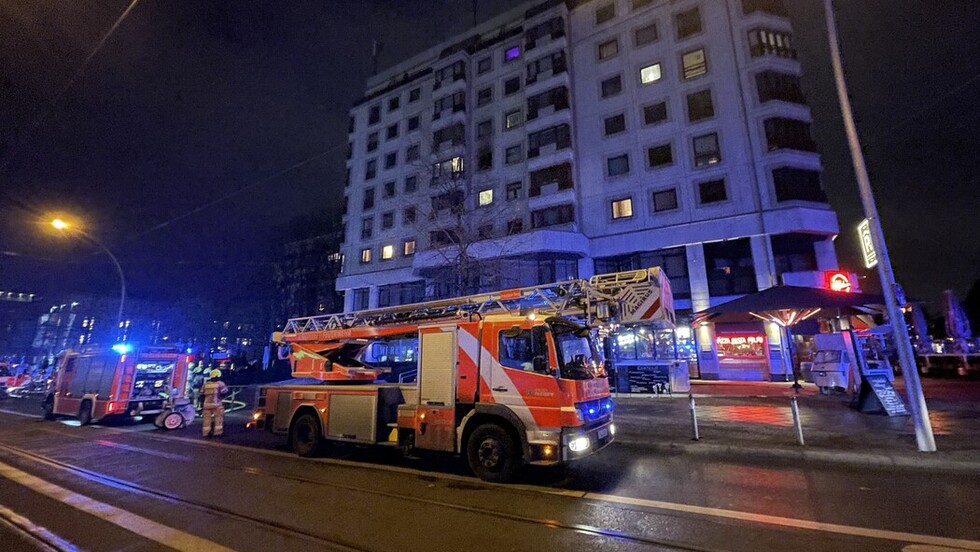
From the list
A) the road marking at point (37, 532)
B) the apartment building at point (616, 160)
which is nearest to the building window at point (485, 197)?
the apartment building at point (616, 160)

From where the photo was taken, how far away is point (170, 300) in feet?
214

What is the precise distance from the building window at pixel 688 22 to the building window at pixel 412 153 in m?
23.1

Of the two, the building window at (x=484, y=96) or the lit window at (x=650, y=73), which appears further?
the building window at (x=484, y=96)

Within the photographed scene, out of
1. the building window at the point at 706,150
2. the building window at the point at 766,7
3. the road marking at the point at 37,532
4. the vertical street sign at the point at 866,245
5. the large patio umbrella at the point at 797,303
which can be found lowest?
the road marking at the point at 37,532

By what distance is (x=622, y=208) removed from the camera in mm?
27922

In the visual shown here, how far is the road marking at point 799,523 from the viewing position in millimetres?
4177

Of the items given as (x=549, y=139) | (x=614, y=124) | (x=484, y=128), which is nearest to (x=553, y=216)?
(x=549, y=139)

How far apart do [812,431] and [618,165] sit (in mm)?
22774

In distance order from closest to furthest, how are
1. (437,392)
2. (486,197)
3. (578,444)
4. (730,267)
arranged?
(578,444) < (437,392) < (730,267) < (486,197)

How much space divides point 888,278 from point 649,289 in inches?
211

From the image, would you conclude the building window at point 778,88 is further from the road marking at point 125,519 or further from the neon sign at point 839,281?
the road marking at point 125,519

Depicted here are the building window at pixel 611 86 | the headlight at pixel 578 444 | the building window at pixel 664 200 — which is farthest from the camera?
the building window at pixel 611 86

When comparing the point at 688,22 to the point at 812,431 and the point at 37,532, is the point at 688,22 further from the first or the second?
the point at 37,532

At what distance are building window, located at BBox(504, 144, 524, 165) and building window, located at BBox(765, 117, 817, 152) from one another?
53.7 feet
